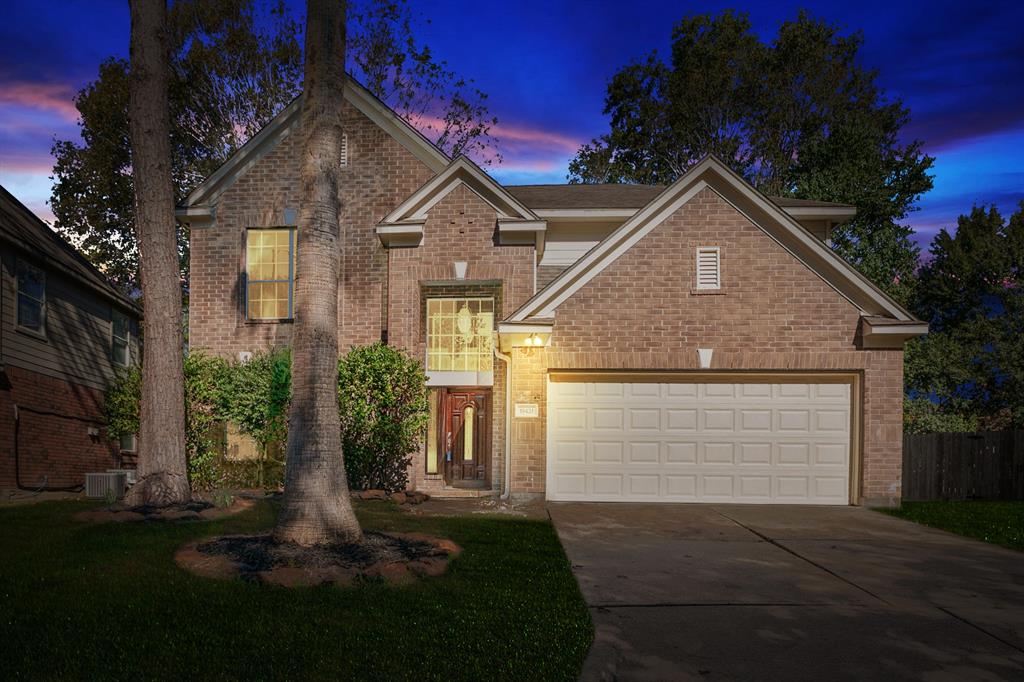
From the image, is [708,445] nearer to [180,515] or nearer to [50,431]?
[180,515]

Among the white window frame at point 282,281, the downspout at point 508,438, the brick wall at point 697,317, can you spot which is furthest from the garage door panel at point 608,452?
the white window frame at point 282,281

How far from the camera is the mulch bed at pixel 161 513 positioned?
9938 millimetres

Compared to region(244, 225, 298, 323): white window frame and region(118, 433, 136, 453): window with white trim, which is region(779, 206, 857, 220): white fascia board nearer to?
region(244, 225, 298, 323): white window frame

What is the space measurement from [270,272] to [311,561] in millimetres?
11191

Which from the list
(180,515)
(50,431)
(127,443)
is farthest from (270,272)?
(127,443)

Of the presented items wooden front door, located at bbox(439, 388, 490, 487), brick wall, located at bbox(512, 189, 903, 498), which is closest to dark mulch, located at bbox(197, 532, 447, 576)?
brick wall, located at bbox(512, 189, 903, 498)

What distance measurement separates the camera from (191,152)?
2717 cm

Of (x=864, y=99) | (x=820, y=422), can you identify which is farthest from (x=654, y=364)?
(x=864, y=99)

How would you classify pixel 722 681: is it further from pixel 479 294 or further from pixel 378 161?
pixel 378 161

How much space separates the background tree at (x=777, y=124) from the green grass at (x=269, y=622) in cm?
2472

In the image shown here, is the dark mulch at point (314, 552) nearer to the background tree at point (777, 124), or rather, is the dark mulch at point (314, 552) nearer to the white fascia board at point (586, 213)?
the white fascia board at point (586, 213)

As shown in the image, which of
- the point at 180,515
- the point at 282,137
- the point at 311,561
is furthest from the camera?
the point at 282,137

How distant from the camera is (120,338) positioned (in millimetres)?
21484

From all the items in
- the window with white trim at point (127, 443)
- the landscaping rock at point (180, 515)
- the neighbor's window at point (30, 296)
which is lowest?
the window with white trim at point (127, 443)
